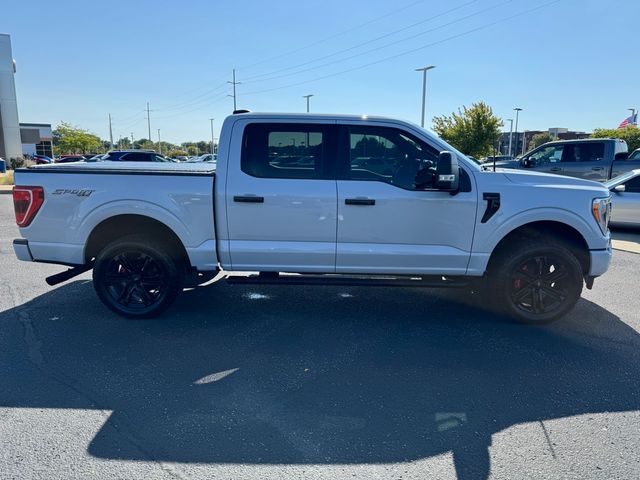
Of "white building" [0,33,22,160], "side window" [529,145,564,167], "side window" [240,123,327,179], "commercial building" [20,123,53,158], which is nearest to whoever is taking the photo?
"side window" [240,123,327,179]

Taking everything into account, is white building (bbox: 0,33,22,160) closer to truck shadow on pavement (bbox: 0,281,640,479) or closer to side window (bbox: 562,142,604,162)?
truck shadow on pavement (bbox: 0,281,640,479)

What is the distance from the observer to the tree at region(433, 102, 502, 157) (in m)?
33.4

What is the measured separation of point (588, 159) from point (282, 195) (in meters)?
11.8

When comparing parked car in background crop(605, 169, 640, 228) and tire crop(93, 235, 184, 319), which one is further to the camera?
parked car in background crop(605, 169, 640, 228)

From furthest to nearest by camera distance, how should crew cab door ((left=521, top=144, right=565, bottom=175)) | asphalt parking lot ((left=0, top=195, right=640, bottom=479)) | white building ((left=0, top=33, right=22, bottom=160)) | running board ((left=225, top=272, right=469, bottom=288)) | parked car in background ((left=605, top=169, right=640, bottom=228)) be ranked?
white building ((left=0, top=33, right=22, bottom=160)) → crew cab door ((left=521, top=144, right=565, bottom=175)) → parked car in background ((left=605, top=169, right=640, bottom=228)) → running board ((left=225, top=272, right=469, bottom=288)) → asphalt parking lot ((left=0, top=195, right=640, bottom=479))

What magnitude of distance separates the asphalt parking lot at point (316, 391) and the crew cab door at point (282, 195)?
80 centimetres

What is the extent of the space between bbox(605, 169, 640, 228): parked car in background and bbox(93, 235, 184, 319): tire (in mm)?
Result: 9110

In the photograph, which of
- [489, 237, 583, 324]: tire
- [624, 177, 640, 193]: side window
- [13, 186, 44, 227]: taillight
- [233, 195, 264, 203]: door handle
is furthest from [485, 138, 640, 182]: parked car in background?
[13, 186, 44, 227]: taillight

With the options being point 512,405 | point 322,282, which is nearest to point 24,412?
point 322,282

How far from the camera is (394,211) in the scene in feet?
13.9

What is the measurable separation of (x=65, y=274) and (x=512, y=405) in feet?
14.9

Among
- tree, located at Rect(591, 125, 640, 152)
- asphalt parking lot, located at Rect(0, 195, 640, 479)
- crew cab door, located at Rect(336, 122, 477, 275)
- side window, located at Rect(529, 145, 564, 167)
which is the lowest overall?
asphalt parking lot, located at Rect(0, 195, 640, 479)

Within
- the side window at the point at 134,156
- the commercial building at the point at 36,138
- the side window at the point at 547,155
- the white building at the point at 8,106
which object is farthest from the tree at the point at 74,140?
the side window at the point at 547,155

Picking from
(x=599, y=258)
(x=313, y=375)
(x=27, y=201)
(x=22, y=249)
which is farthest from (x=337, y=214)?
(x=22, y=249)
